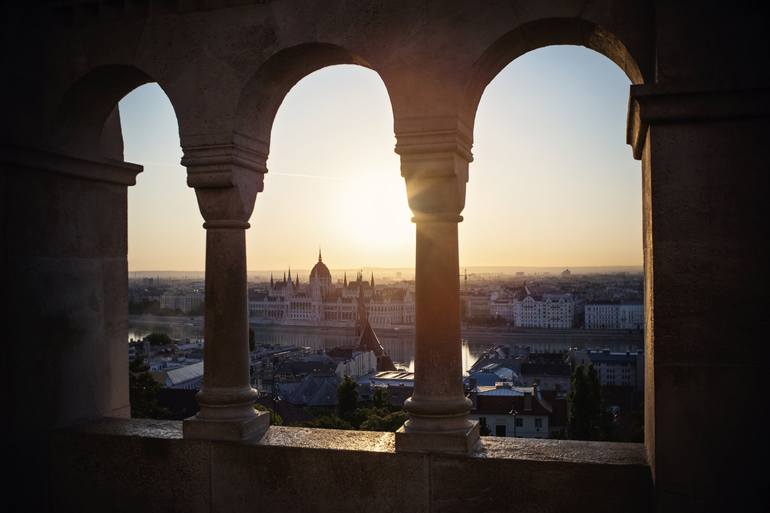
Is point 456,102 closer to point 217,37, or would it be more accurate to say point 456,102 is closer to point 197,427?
point 217,37

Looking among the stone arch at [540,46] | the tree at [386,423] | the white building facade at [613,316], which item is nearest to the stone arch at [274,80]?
the stone arch at [540,46]

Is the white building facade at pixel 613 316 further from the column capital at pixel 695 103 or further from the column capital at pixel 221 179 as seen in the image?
the column capital at pixel 695 103

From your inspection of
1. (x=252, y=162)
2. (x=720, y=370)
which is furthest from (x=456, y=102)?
(x=720, y=370)

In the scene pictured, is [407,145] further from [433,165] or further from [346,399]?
[346,399]

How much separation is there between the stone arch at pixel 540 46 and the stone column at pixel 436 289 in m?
0.34

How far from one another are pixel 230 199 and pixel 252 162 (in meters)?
0.39

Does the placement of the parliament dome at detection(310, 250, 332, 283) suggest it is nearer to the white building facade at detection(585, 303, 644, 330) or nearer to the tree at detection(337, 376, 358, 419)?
the white building facade at detection(585, 303, 644, 330)

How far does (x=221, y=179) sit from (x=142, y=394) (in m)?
20.4

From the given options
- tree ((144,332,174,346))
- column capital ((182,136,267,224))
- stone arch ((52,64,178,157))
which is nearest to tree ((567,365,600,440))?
stone arch ((52,64,178,157))

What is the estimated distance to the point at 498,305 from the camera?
154 metres

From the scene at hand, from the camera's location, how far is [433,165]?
5.17 meters

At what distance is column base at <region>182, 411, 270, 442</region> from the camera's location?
5.60 meters

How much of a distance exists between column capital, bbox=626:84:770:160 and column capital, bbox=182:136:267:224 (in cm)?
290

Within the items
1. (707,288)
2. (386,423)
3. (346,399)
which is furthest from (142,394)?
(707,288)
